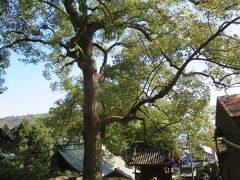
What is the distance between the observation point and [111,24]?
1541cm

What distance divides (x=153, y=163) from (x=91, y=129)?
1480 centimetres

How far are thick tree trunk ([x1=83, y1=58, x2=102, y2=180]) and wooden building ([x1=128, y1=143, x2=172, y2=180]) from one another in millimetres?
14235

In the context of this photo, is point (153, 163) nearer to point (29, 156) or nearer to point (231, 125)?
point (29, 156)

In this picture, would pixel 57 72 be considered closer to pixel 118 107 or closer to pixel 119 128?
pixel 118 107

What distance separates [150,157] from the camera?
99.8 ft

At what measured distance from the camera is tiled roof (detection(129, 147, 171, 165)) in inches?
1172

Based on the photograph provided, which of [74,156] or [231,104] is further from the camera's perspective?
[74,156]

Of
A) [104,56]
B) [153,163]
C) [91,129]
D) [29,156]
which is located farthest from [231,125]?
[153,163]

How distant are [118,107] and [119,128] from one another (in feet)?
19.8

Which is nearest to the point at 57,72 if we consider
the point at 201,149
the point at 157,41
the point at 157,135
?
the point at 157,135

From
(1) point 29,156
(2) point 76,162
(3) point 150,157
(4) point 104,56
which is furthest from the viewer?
(3) point 150,157

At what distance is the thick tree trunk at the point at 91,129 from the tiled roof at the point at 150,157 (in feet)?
48.0

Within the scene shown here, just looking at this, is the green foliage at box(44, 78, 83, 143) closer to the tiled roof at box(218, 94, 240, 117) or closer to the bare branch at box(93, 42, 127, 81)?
the bare branch at box(93, 42, 127, 81)

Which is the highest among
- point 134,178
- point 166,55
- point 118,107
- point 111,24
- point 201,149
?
point 111,24
